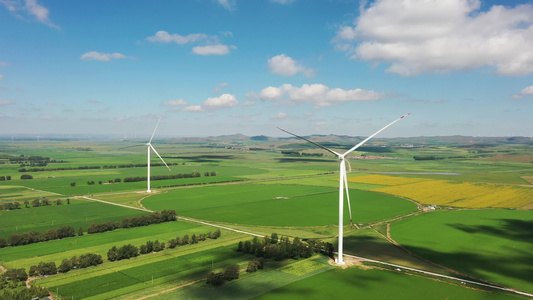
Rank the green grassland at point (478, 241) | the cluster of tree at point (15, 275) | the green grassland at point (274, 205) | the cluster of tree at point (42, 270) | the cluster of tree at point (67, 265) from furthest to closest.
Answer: the green grassland at point (274, 205) → the green grassland at point (478, 241) → the cluster of tree at point (67, 265) → the cluster of tree at point (42, 270) → the cluster of tree at point (15, 275)

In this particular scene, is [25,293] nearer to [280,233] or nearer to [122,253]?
[122,253]

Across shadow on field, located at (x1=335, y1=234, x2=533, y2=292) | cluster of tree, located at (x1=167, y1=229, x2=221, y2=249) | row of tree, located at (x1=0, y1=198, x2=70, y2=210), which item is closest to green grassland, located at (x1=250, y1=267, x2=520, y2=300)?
shadow on field, located at (x1=335, y1=234, x2=533, y2=292)

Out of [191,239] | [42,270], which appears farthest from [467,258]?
[42,270]

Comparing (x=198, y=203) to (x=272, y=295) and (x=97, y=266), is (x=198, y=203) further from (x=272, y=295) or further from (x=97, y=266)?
(x=272, y=295)

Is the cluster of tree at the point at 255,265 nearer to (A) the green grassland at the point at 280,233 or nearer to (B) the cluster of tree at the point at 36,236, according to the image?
(A) the green grassland at the point at 280,233

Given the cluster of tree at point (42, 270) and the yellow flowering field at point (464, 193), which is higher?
the yellow flowering field at point (464, 193)

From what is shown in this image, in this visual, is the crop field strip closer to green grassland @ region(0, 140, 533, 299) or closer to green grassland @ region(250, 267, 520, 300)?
green grassland @ region(0, 140, 533, 299)

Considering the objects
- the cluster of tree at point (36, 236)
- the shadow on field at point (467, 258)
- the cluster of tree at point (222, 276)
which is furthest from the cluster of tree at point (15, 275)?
the shadow on field at point (467, 258)
